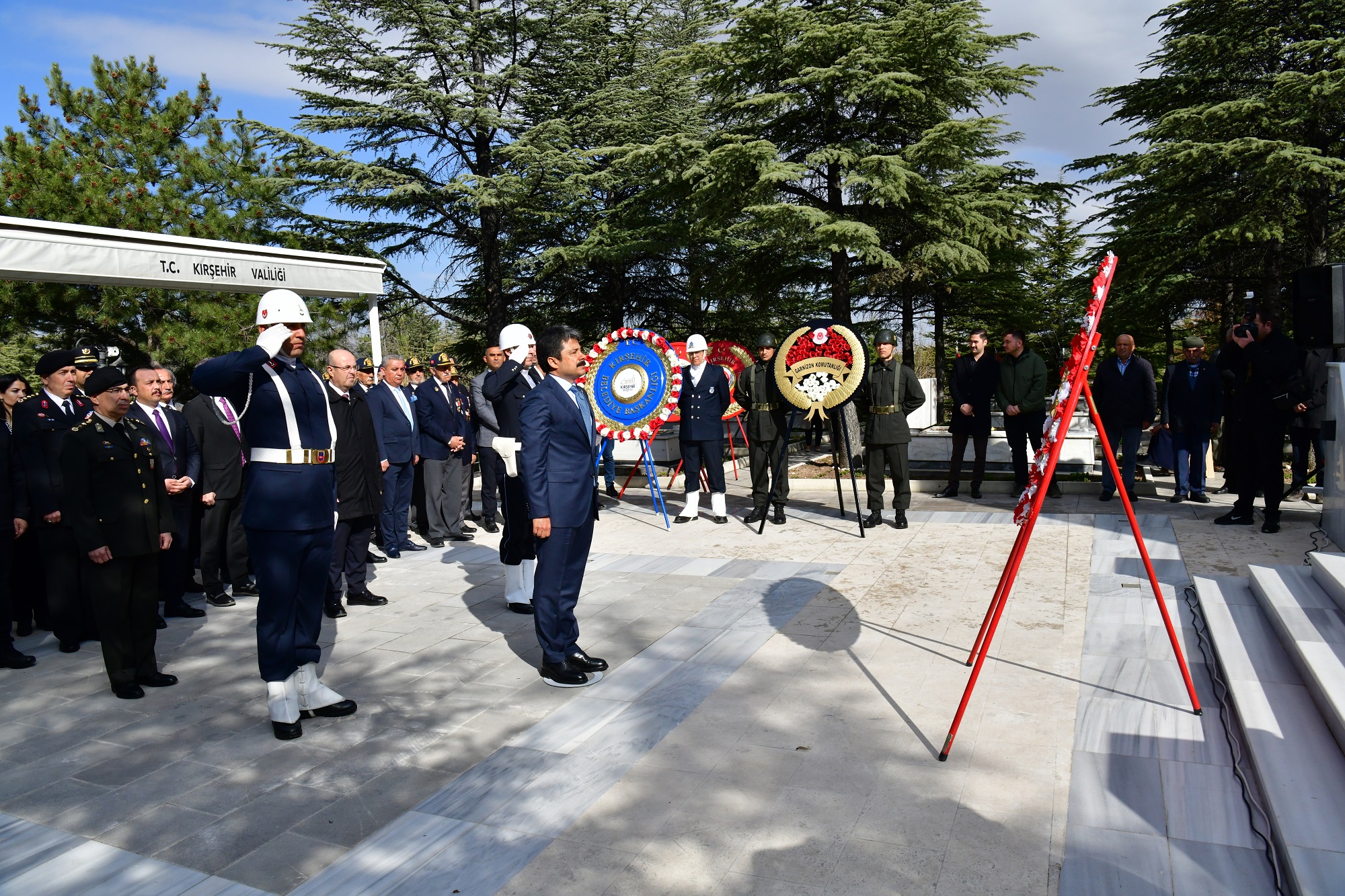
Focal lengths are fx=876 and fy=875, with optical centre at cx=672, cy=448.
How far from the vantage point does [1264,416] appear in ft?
26.3

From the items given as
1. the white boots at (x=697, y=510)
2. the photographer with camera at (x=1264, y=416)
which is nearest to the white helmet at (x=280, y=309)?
the white boots at (x=697, y=510)

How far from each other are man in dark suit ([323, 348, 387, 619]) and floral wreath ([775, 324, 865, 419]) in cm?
401

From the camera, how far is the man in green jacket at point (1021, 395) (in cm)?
1033

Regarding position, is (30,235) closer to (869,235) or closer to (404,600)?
(404,600)

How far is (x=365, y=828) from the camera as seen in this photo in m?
3.45

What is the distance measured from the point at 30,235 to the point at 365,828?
21.5 ft

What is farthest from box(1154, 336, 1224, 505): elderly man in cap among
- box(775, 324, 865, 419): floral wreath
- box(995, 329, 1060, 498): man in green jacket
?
box(775, 324, 865, 419): floral wreath

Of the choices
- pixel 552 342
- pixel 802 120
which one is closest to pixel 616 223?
pixel 802 120

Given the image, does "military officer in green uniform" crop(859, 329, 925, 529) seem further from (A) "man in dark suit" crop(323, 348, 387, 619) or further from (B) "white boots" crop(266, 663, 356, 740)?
(B) "white boots" crop(266, 663, 356, 740)

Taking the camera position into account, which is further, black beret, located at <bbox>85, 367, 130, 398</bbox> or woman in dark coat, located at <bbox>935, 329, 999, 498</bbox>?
woman in dark coat, located at <bbox>935, 329, 999, 498</bbox>

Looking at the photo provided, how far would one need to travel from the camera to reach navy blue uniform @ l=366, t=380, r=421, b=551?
868 cm

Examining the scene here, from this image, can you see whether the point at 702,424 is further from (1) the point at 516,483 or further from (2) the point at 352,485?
(2) the point at 352,485

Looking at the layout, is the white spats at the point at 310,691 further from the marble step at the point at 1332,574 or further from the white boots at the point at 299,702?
the marble step at the point at 1332,574

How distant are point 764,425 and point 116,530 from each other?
21.2 ft
